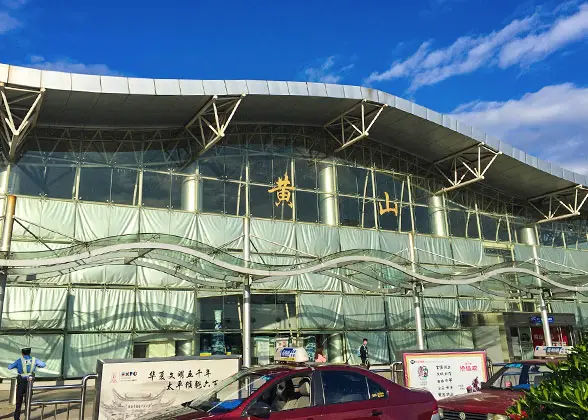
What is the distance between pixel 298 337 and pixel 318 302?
71.4 inches

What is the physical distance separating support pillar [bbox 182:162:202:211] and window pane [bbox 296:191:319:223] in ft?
14.5

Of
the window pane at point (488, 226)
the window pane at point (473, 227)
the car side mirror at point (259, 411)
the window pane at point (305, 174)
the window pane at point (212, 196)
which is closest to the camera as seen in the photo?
the car side mirror at point (259, 411)

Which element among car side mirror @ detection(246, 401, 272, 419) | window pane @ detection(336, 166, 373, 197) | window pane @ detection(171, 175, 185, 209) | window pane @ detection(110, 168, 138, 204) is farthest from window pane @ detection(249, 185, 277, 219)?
car side mirror @ detection(246, 401, 272, 419)

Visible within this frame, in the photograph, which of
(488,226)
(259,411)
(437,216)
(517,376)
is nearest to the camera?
(259,411)

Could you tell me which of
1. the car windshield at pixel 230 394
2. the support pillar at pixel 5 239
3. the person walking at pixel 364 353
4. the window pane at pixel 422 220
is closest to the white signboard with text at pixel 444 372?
the car windshield at pixel 230 394

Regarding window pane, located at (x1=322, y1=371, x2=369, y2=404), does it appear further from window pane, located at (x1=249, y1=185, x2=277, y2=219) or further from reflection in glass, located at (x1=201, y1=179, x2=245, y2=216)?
window pane, located at (x1=249, y1=185, x2=277, y2=219)

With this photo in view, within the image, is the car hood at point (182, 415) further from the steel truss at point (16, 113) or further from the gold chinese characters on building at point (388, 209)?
the gold chinese characters on building at point (388, 209)

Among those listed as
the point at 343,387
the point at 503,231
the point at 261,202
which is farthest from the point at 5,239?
the point at 503,231

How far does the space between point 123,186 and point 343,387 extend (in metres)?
14.7

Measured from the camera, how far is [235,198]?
21312mm

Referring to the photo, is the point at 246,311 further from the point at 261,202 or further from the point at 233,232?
the point at 261,202

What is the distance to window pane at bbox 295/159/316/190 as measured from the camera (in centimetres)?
2303

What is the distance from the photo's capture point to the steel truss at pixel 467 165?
2484cm

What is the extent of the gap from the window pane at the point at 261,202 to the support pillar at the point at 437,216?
352 inches
